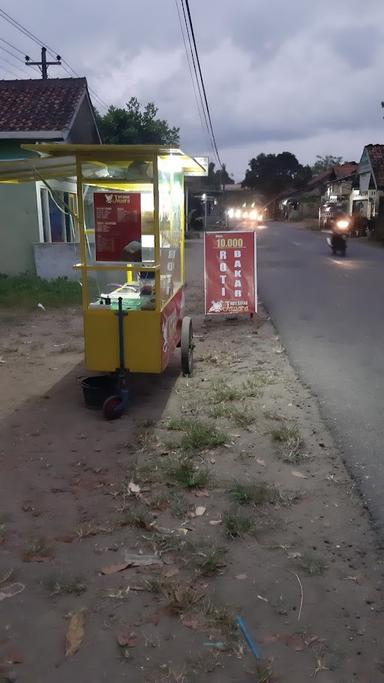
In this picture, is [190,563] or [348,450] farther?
[348,450]

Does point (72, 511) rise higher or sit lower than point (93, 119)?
lower

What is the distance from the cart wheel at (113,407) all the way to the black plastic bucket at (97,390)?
0.21 m

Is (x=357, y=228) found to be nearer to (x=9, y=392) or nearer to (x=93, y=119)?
(x=93, y=119)

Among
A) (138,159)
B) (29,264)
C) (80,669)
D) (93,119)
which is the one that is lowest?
(80,669)

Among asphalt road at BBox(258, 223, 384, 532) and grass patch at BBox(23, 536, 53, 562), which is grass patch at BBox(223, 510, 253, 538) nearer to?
asphalt road at BBox(258, 223, 384, 532)

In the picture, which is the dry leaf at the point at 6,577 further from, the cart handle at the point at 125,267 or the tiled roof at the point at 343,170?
the tiled roof at the point at 343,170

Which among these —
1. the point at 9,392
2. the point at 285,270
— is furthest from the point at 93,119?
the point at 9,392

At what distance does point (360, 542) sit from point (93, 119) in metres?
19.2

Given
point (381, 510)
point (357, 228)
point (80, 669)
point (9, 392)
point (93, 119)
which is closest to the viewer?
point (80, 669)

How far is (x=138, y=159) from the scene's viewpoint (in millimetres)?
5664

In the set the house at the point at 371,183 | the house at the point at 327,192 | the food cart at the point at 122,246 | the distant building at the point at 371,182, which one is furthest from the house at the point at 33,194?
the house at the point at 327,192

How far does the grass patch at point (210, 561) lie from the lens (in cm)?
339

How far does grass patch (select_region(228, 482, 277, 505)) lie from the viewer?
4.18 metres

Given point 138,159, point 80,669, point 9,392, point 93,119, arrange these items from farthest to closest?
point 93,119
point 9,392
point 138,159
point 80,669
